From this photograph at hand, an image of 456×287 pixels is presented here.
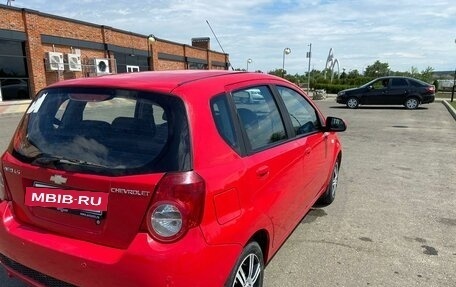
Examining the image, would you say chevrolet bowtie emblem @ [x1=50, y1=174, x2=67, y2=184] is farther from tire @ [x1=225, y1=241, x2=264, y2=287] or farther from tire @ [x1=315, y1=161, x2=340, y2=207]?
tire @ [x1=315, y1=161, x2=340, y2=207]

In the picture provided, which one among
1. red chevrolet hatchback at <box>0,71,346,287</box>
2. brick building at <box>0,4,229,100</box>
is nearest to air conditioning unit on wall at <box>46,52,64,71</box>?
brick building at <box>0,4,229,100</box>

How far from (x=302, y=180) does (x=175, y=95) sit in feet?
5.68

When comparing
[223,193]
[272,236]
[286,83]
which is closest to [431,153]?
[286,83]

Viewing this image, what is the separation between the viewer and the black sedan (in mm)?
19688

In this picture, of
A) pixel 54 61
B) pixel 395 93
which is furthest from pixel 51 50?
pixel 395 93

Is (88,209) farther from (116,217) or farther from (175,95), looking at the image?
(175,95)

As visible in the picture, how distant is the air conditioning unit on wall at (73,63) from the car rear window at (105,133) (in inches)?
880

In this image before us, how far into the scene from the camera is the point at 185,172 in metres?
2.03

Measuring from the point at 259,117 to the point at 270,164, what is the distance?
0.39 metres

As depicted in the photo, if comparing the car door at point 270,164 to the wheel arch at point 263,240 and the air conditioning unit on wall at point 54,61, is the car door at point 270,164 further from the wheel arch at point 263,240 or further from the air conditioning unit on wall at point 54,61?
the air conditioning unit on wall at point 54,61

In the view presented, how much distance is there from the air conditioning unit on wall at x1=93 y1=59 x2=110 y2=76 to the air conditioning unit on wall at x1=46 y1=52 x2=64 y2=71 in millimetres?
2950

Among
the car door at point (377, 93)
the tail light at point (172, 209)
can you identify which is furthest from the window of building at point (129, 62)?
the tail light at point (172, 209)

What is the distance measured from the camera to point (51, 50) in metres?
22.4

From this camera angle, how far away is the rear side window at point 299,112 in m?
3.50
